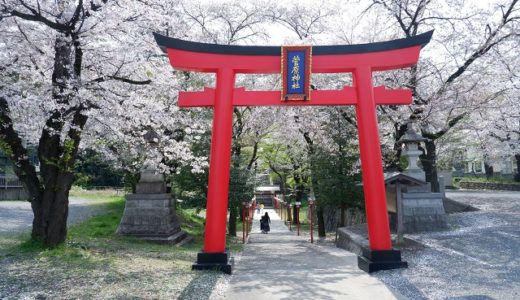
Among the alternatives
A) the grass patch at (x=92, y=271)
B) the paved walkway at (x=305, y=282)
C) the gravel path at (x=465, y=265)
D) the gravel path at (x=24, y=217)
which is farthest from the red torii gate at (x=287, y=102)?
the gravel path at (x=24, y=217)

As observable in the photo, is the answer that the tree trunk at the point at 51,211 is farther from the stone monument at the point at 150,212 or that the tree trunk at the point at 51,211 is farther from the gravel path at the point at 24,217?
the stone monument at the point at 150,212

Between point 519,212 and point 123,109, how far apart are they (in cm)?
1487

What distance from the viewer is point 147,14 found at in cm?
966

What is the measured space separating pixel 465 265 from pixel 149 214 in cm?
1022

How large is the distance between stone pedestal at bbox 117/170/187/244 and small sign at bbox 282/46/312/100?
7478 mm

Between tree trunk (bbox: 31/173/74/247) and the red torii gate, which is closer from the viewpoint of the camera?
the red torii gate

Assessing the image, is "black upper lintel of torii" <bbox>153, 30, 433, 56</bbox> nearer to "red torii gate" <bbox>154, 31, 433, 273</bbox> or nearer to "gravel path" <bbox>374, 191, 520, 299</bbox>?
"red torii gate" <bbox>154, 31, 433, 273</bbox>

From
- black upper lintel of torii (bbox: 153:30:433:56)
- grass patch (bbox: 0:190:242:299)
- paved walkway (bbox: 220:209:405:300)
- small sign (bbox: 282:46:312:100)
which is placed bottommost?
paved walkway (bbox: 220:209:405:300)

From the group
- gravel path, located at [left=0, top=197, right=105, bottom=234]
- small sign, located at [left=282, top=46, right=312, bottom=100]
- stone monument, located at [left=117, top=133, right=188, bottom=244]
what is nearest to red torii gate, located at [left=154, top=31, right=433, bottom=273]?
small sign, located at [left=282, top=46, right=312, bottom=100]

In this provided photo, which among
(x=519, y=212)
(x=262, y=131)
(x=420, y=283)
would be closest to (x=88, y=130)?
(x=420, y=283)

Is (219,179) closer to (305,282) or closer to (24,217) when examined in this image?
(305,282)

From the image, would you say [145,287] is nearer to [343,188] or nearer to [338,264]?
[338,264]

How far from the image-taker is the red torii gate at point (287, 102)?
8.63 meters

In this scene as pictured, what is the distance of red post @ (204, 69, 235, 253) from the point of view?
860 centimetres
